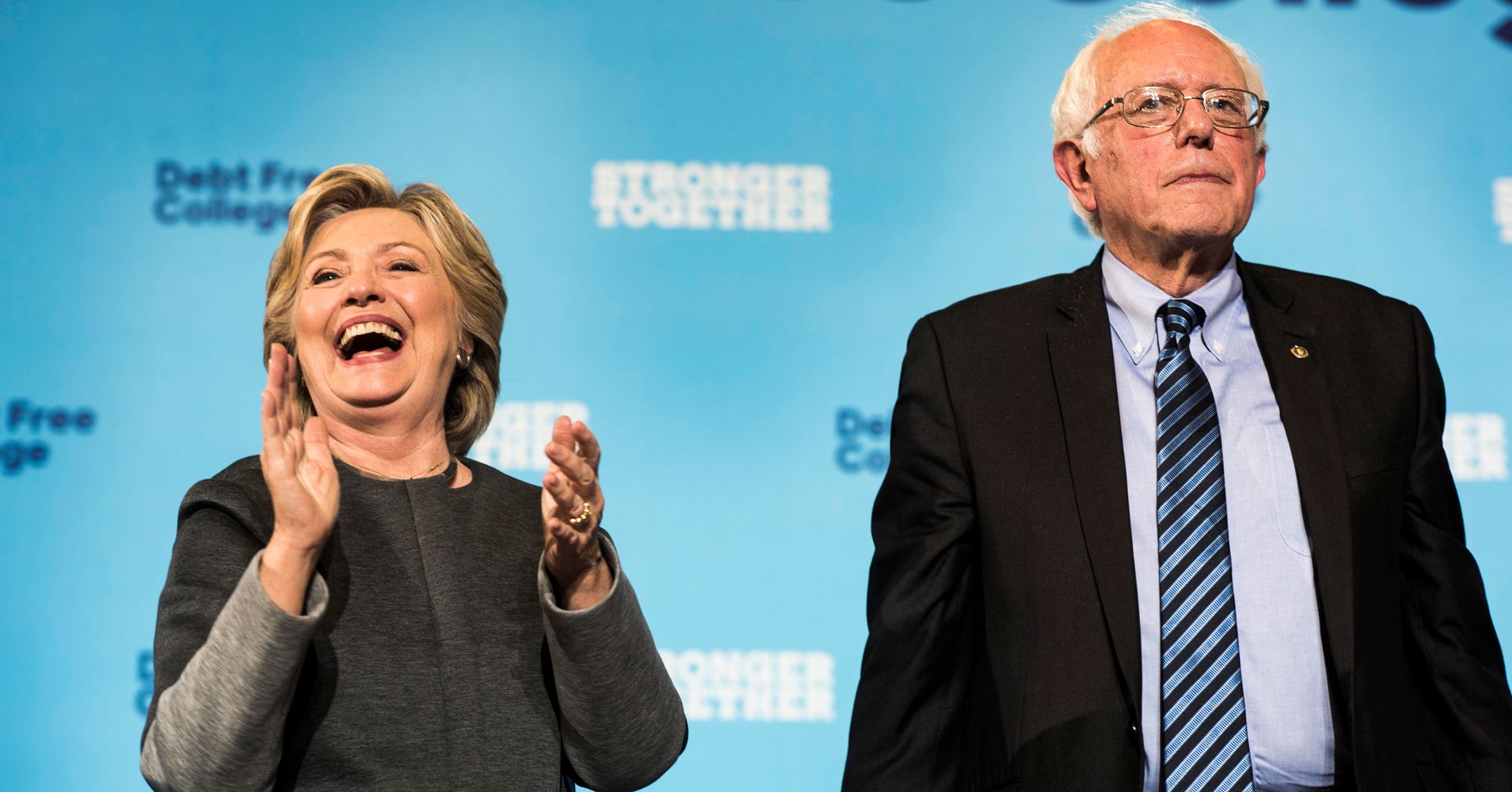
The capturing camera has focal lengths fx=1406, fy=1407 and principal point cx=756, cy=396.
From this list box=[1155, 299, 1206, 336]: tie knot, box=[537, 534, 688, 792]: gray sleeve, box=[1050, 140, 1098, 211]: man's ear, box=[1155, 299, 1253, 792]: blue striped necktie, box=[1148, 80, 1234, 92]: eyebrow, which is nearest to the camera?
box=[1155, 299, 1253, 792]: blue striped necktie

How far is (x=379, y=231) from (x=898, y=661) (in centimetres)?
92

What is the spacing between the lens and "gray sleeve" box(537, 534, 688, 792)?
5.67 ft

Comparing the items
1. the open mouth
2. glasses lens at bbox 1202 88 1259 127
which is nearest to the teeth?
the open mouth

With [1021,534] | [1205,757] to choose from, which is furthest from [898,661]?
[1205,757]

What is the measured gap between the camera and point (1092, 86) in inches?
80.4

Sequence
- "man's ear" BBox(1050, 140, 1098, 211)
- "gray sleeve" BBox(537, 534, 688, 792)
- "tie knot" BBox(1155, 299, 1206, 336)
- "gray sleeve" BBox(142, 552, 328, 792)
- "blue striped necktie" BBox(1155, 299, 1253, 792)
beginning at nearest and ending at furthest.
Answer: "gray sleeve" BBox(142, 552, 328, 792) < "blue striped necktie" BBox(1155, 299, 1253, 792) < "gray sleeve" BBox(537, 534, 688, 792) < "tie knot" BBox(1155, 299, 1206, 336) < "man's ear" BBox(1050, 140, 1098, 211)

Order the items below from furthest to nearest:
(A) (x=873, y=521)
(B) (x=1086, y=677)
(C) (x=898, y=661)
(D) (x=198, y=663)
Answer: (A) (x=873, y=521), (C) (x=898, y=661), (B) (x=1086, y=677), (D) (x=198, y=663)

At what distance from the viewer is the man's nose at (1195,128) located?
1.90 meters

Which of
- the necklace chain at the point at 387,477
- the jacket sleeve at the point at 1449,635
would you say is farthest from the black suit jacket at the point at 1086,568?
the necklace chain at the point at 387,477

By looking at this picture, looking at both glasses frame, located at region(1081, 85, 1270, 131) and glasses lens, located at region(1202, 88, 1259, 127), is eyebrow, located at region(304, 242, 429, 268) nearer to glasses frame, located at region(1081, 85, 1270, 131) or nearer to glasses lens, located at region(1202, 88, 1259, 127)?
glasses frame, located at region(1081, 85, 1270, 131)

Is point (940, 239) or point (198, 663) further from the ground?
point (940, 239)

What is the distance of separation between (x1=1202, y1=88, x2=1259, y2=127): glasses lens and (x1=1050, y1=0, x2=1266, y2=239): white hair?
0.04 metres

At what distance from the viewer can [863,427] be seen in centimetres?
307

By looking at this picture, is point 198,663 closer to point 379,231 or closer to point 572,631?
point 572,631
